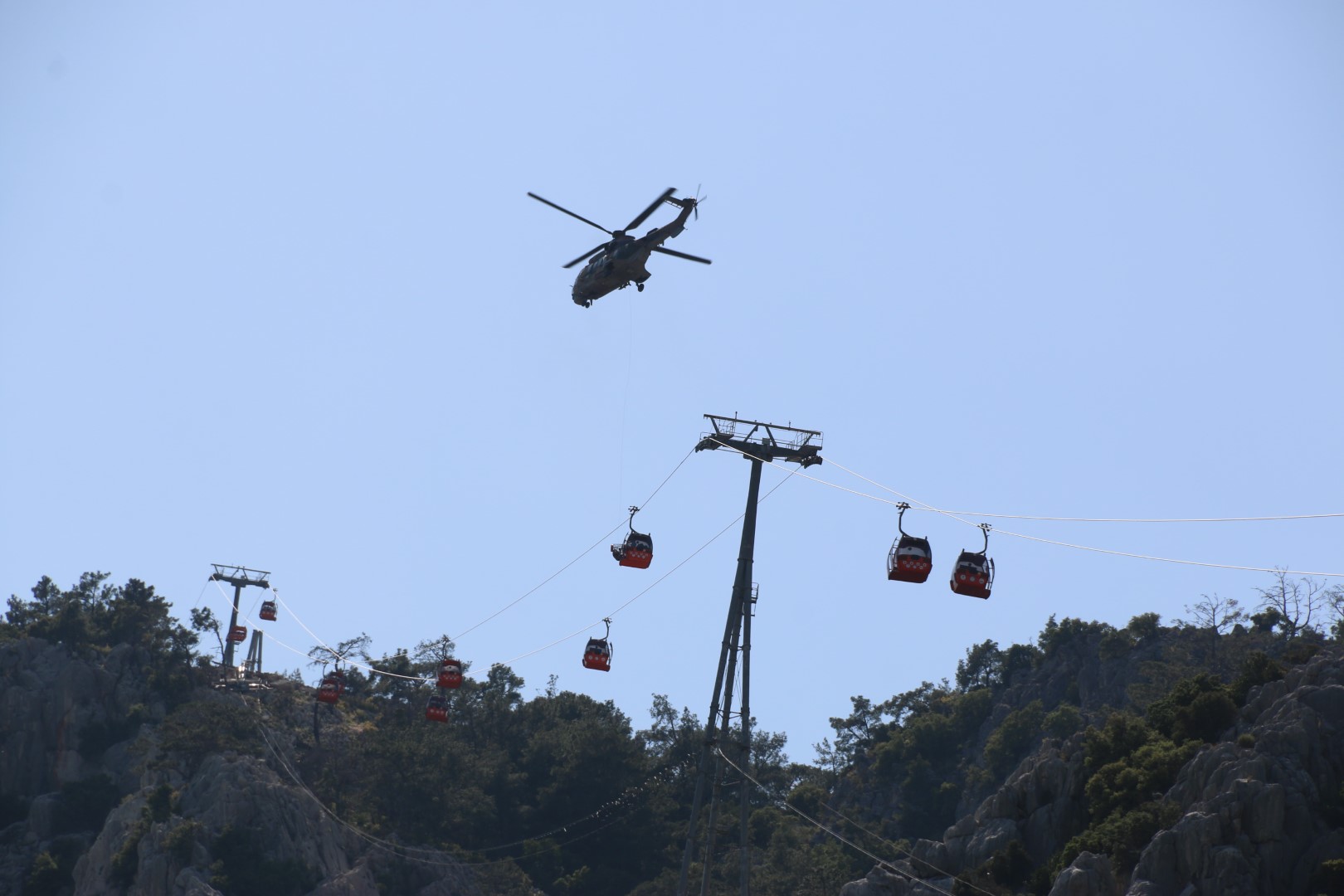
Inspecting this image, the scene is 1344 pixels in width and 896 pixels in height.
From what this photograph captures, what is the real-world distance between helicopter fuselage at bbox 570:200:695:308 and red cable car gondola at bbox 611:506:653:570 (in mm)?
8105

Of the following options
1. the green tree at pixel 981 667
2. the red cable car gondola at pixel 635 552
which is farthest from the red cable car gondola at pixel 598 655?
the green tree at pixel 981 667

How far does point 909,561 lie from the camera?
36219 millimetres

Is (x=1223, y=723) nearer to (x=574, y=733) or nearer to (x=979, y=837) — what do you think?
(x=979, y=837)

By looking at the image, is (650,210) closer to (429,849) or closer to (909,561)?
(909,561)

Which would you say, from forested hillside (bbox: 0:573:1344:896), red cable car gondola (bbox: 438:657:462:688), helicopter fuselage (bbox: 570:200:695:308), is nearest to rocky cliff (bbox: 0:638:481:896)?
forested hillside (bbox: 0:573:1344:896)

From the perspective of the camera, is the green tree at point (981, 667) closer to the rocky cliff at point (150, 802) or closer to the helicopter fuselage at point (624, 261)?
the rocky cliff at point (150, 802)

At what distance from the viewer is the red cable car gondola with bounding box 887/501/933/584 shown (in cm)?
3616

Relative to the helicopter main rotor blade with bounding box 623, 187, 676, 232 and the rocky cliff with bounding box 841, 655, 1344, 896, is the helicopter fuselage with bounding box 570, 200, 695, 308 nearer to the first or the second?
the helicopter main rotor blade with bounding box 623, 187, 676, 232

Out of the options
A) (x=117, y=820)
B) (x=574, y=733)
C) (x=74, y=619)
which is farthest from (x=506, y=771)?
(x=74, y=619)

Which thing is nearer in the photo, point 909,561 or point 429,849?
point 909,561

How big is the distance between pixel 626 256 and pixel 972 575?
15.7 m

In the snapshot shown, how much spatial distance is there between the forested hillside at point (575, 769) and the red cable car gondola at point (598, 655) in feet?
49.9

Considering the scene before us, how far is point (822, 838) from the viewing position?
305 feet

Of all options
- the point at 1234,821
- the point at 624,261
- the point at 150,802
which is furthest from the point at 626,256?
the point at 150,802
